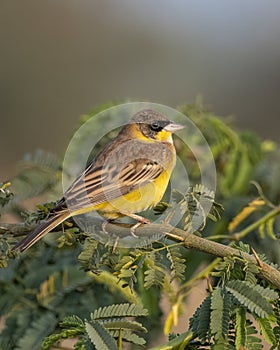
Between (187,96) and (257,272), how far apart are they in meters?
18.3

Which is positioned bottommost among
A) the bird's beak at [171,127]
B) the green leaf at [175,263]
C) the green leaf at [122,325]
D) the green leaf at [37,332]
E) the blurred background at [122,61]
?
the green leaf at [37,332]

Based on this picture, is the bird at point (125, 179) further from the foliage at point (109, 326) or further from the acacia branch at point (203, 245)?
the foliage at point (109, 326)

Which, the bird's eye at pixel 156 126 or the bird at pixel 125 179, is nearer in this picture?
the bird at pixel 125 179

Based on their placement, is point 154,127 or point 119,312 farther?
point 154,127

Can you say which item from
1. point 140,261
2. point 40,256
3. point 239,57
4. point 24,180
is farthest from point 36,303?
point 239,57

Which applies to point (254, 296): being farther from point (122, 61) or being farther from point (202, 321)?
point (122, 61)

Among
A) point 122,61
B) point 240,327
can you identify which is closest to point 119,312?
point 240,327

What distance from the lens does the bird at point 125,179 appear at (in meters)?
2.76

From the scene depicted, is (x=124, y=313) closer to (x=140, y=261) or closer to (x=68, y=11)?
(x=140, y=261)

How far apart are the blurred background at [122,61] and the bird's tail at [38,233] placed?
52.6ft

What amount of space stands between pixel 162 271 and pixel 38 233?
1.14 ft

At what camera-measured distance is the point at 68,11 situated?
25.9 metres

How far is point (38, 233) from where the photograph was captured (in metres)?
2.45

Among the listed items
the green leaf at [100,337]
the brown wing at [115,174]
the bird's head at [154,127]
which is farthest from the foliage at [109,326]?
the bird's head at [154,127]
